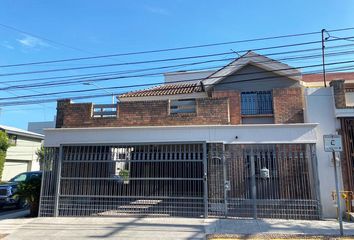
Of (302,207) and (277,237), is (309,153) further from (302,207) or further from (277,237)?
(277,237)

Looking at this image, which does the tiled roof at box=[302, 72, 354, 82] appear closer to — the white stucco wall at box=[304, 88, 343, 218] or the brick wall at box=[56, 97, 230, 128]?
the white stucco wall at box=[304, 88, 343, 218]

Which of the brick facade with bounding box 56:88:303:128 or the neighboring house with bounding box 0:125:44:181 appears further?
the neighboring house with bounding box 0:125:44:181

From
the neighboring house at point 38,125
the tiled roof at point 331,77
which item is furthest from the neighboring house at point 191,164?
the neighboring house at point 38,125

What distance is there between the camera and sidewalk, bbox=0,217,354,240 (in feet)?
28.2

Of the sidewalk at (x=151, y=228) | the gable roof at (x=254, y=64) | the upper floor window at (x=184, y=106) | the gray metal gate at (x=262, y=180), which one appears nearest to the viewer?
the sidewalk at (x=151, y=228)

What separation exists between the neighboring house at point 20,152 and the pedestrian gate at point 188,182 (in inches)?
719

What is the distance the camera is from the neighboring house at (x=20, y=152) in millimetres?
27375

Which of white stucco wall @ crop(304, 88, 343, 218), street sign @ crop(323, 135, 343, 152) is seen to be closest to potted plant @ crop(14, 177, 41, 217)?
street sign @ crop(323, 135, 343, 152)

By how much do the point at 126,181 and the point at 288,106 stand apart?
7.23 m

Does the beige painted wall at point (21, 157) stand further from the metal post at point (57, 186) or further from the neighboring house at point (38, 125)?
the neighboring house at point (38, 125)

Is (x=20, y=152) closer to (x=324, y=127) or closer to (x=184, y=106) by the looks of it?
(x=184, y=106)

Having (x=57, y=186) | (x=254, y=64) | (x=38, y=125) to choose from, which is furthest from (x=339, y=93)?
(x=38, y=125)

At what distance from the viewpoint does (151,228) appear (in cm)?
934

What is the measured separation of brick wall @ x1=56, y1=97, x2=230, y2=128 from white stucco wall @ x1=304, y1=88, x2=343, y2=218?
10.6 feet
